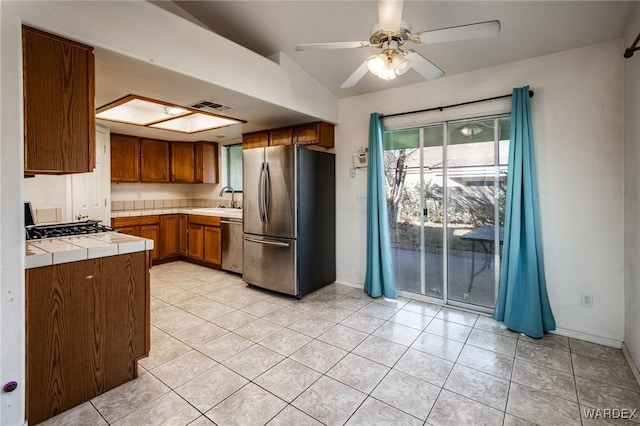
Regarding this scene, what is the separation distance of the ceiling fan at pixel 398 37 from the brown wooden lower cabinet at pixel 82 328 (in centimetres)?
191

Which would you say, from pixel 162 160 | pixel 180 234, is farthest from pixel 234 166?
pixel 180 234

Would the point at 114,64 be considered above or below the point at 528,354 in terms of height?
above

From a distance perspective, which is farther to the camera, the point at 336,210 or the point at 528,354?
the point at 336,210

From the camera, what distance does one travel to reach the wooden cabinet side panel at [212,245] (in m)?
4.75

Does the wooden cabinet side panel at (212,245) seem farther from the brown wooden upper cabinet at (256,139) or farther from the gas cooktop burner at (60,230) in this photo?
the gas cooktop burner at (60,230)

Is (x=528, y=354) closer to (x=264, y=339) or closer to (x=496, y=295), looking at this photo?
(x=496, y=295)

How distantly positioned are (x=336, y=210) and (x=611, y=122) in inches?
110

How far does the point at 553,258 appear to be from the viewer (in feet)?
8.90

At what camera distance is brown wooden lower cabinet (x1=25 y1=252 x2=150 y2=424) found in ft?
5.45

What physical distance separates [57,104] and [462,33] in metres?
2.36

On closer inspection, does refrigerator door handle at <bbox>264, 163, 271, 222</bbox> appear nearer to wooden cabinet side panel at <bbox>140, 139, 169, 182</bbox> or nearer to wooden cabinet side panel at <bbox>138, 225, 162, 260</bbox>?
wooden cabinet side panel at <bbox>138, 225, 162, 260</bbox>

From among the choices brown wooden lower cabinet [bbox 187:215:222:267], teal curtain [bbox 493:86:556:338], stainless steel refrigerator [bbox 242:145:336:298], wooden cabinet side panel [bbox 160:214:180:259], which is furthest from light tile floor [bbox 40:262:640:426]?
wooden cabinet side panel [bbox 160:214:180:259]

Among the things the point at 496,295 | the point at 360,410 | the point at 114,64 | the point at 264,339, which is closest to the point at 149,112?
the point at 114,64

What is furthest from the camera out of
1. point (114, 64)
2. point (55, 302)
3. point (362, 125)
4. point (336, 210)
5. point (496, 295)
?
point (336, 210)
